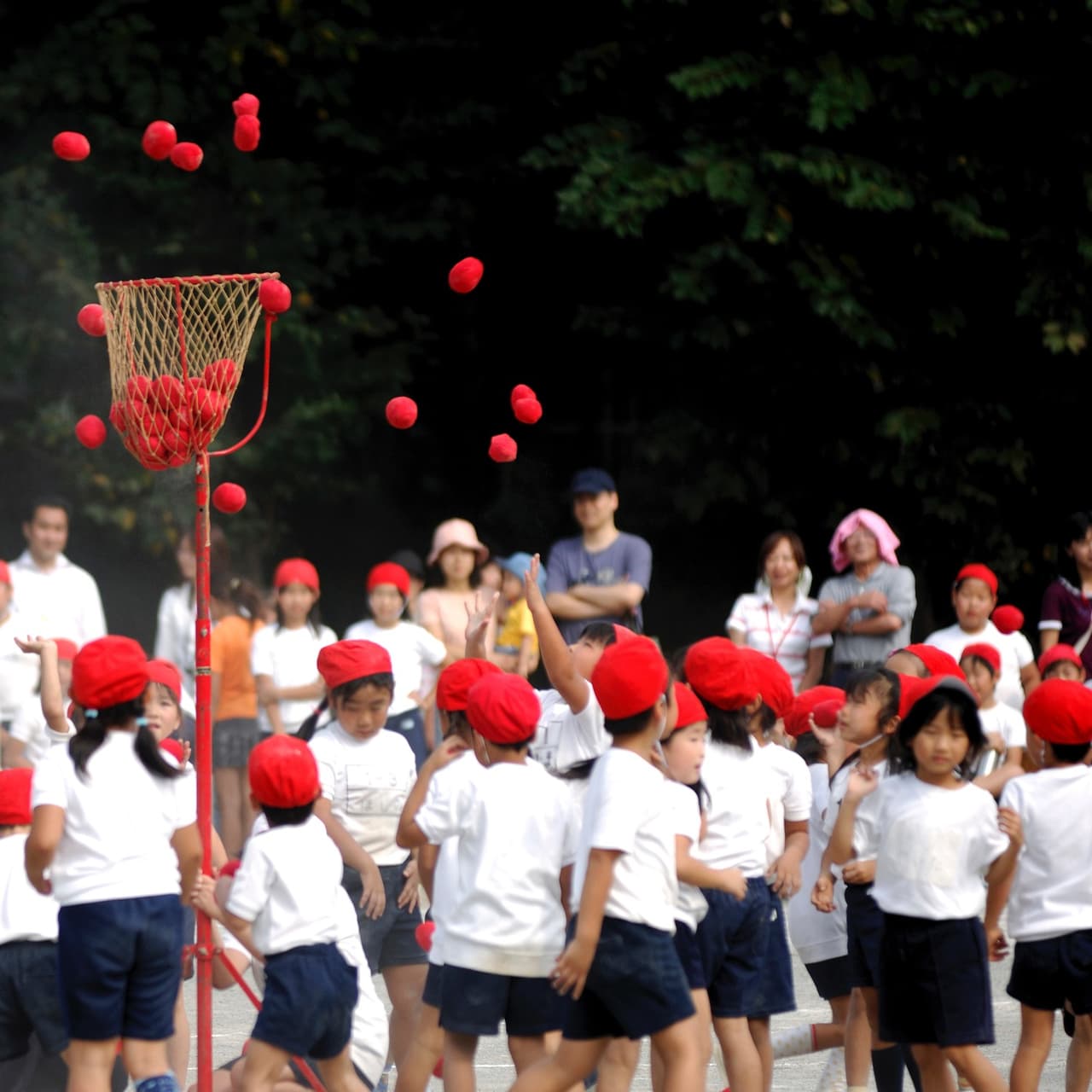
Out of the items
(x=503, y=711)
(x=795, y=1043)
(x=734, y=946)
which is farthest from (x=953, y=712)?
(x=795, y=1043)

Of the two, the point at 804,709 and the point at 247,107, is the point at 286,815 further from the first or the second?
the point at 247,107

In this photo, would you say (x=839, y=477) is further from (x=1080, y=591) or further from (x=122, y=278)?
(x=122, y=278)

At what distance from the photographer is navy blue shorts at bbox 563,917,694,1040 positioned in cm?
503

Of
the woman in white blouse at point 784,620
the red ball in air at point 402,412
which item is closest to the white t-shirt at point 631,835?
the red ball in air at point 402,412

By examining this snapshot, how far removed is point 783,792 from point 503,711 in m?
1.27

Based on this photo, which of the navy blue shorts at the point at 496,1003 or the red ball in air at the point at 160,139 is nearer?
the navy blue shorts at the point at 496,1003

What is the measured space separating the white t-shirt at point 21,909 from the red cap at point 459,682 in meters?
1.25

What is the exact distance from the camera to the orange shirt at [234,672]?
1082 cm

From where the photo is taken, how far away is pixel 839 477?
1384 cm

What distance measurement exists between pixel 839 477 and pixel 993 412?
116cm

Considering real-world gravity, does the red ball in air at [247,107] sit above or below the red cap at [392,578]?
above

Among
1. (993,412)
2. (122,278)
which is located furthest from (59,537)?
(993,412)

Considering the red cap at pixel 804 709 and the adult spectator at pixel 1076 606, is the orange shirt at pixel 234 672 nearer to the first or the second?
the adult spectator at pixel 1076 606

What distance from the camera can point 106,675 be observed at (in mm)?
5277
